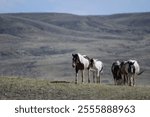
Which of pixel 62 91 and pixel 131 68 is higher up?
pixel 131 68

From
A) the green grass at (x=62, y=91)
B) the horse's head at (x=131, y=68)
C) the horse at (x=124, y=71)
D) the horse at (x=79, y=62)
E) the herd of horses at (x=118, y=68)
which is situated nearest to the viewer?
the green grass at (x=62, y=91)

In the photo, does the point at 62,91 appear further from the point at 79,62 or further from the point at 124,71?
the point at 124,71

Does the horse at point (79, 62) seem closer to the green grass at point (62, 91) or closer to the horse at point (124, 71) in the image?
the horse at point (124, 71)

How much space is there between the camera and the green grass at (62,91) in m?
23.2

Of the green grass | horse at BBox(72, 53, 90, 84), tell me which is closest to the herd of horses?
horse at BBox(72, 53, 90, 84)

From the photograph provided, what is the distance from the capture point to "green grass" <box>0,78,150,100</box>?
76.0 feet

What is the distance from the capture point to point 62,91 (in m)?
24.0

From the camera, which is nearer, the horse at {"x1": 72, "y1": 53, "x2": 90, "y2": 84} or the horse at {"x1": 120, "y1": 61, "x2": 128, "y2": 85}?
the horse at {"x1": 72, "y1": 53, "x2": 90, "y2": 84}

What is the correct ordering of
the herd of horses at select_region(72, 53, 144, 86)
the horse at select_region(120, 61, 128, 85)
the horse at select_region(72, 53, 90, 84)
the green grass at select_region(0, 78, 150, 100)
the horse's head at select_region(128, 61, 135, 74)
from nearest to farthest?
the green grass at select_region(0, 78, 150, 100)
the horse at select_region(72, 53, 90, 84)
the herd of horses at select_region(72, 53, 144, 86)
the horse's head at select_region(128, 61, 135, 74)
the horse at select_region(120, 61, 128, 85)

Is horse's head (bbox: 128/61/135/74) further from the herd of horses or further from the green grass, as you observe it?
the green grass

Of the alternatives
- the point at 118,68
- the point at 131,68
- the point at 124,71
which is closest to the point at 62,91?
the point at 131,68

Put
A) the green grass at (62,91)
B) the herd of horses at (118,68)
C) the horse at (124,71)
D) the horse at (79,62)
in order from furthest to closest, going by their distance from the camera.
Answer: the horse at (124,71) < the herd of horses at (118,68) < the horse at (79,62) < the green grass at (62,91)

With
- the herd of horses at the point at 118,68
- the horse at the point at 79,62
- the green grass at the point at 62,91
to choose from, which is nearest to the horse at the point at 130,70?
the herd of horses at the point at 118,68

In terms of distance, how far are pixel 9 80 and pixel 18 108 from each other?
1002 centimetres
